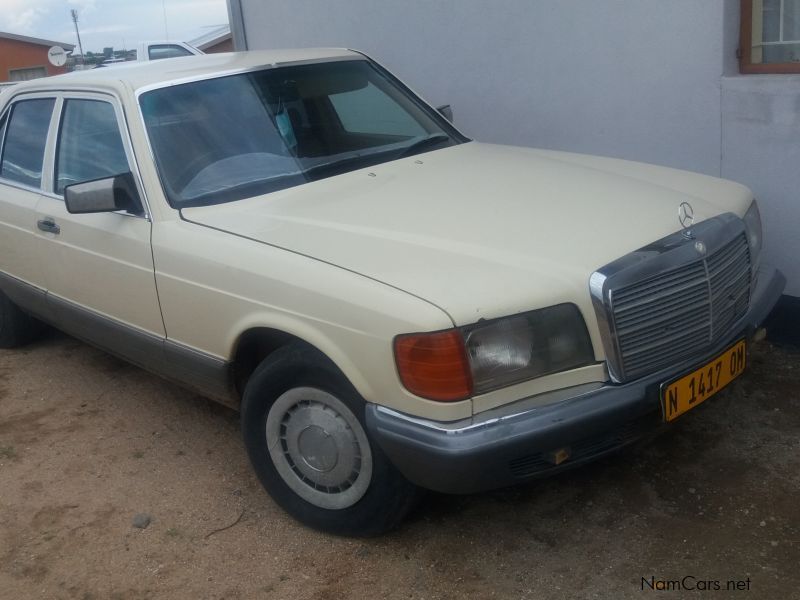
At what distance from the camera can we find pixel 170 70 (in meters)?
4.26

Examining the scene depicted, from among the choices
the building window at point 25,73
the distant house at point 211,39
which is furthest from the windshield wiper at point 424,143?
the building window at point 25,73

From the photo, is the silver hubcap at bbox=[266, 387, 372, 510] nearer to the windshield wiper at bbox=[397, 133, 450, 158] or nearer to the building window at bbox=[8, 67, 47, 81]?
the windshield wiper at bbox=[397, 133, 450, 158]

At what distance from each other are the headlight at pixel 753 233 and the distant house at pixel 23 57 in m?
48.0

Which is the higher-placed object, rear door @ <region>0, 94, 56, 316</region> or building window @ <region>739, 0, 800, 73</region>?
building window @ <region>739, 0, 800, 73</region>

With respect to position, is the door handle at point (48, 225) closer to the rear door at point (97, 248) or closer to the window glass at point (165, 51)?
the rear door at point (97, 248)

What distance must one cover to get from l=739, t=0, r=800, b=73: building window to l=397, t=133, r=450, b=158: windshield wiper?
1756 mm

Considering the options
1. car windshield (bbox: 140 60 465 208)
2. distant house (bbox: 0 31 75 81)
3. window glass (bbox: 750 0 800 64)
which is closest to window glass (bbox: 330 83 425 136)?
car windshield (bbox: 140 60 465 208)

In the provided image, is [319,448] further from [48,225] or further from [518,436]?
[48,225]

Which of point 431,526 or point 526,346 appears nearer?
point 526,346

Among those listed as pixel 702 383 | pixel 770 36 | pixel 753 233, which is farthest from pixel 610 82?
pixel 702 383

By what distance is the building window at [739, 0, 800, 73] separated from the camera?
185 inches

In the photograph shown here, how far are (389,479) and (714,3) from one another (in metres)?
3.30

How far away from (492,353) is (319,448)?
2.87 feet

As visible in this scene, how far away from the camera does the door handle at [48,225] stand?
14.5ft
